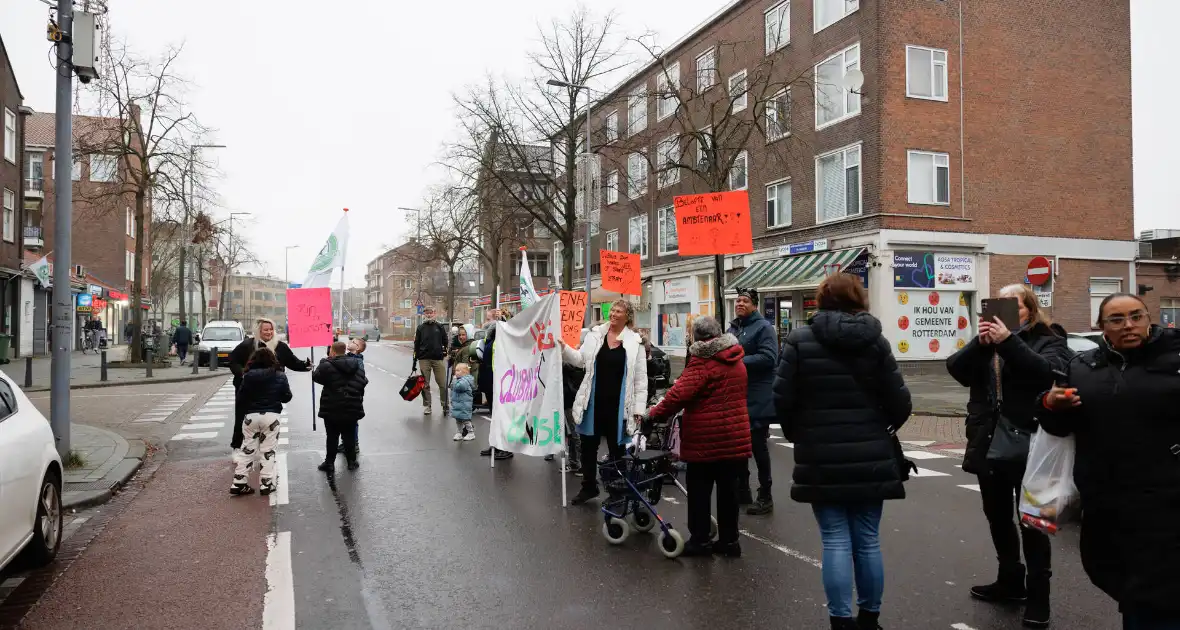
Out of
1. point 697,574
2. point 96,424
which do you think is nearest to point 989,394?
point 697,574

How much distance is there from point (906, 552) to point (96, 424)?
1298 cm

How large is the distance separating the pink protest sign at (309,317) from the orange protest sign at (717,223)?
605 cm

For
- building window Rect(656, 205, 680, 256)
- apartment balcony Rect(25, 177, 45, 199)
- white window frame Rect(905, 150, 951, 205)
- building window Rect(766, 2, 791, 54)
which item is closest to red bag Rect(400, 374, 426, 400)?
white window frame Rect(905, 150, 951, 205)

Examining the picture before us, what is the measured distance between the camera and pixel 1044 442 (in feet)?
11.4

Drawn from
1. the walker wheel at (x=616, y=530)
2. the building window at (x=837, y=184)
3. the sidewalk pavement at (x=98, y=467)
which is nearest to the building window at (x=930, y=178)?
the building window at (x=837, y=184)

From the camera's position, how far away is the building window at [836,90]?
81.5ft

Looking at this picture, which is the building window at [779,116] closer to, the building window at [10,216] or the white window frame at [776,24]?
the white window frame at [776,24]

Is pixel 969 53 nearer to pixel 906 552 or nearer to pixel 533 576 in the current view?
pixel 906 552

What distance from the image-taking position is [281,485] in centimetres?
848

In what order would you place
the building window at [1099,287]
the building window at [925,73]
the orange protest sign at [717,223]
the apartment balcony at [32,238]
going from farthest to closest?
1. the apartment balcony at [32,238]
2. the building window at [1099,287]
3. the building window at [925,73]
4. the orange protest sign at [717,223]

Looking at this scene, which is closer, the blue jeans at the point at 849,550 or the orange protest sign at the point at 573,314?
the blue jeans at the point at 849,550

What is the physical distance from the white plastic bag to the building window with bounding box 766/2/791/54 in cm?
2603

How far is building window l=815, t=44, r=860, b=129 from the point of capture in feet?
81.5

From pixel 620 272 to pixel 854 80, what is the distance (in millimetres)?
13085
